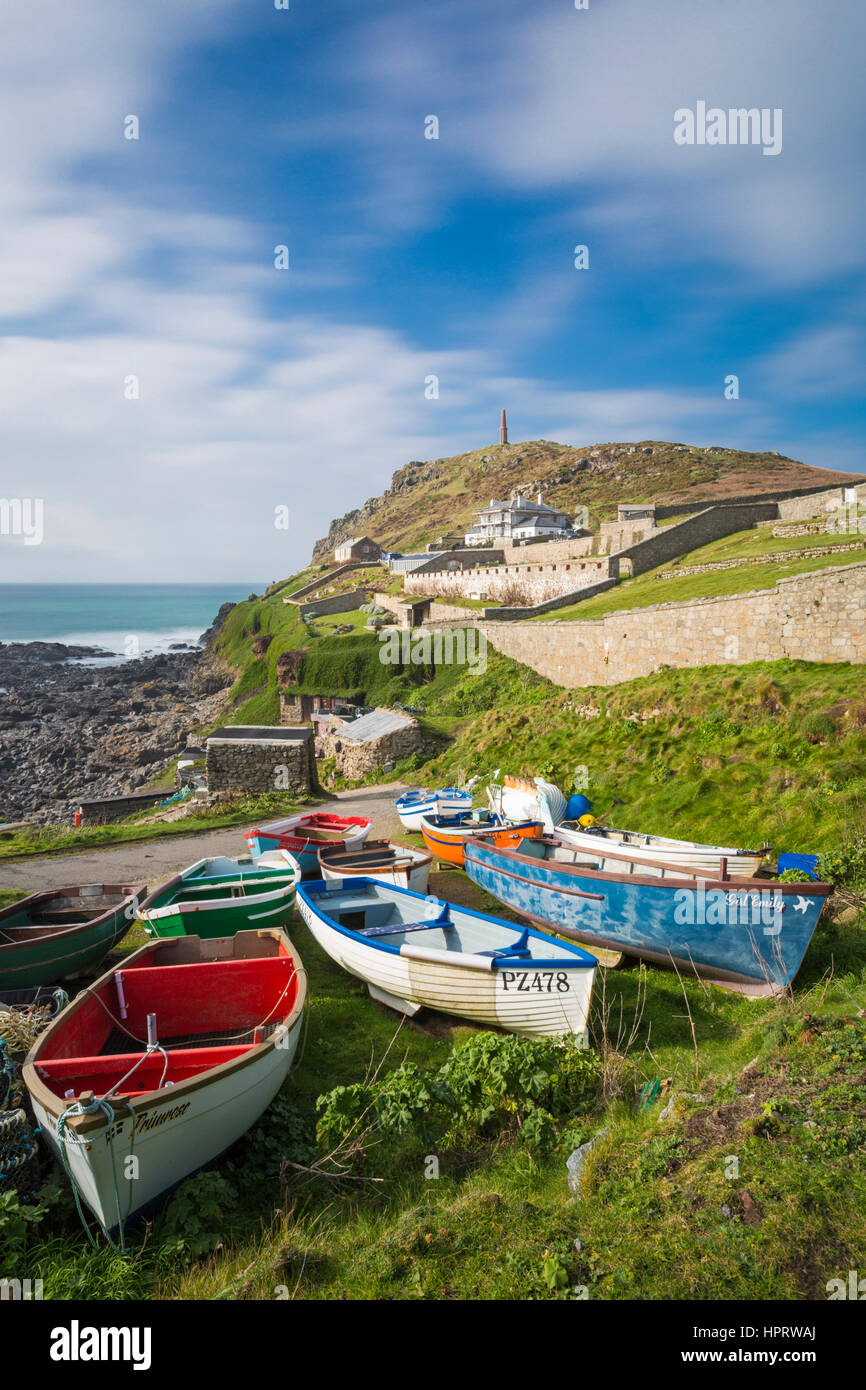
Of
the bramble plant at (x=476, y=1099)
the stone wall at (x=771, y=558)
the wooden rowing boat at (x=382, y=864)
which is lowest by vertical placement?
the bramble plant at (x=476, y=1099)

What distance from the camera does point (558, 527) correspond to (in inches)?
2633

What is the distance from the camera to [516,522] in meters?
70.2

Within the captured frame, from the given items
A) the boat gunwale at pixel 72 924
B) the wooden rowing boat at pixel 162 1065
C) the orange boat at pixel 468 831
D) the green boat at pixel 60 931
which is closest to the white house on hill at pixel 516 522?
the orange boat at pixel 468 831

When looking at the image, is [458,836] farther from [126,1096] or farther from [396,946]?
[126,1096]

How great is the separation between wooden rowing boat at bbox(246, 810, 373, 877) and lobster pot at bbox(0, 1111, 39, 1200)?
817cm

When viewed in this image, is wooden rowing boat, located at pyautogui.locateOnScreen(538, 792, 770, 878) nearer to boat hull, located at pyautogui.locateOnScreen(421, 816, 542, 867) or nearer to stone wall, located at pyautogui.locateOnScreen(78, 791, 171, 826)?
boat hull, located at pyautogui.locateOnScreen(421, 816, 542, 867)

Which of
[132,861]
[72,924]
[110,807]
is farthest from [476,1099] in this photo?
[110,807]

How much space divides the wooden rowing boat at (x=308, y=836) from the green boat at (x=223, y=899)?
43.4 inches

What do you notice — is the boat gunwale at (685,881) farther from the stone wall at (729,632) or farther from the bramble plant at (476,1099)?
the stone wall at (729,632)

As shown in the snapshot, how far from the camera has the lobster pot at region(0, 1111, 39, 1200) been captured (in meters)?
4.91

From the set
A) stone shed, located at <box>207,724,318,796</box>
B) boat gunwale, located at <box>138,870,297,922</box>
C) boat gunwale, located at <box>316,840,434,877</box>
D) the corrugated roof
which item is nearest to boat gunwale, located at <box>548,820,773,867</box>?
boat gunwale, located at <box>316,840,434,877</box>

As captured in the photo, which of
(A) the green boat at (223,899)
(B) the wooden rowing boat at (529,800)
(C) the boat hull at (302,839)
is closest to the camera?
(A) the green boat at (223,899)

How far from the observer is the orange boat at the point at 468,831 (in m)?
12.0
